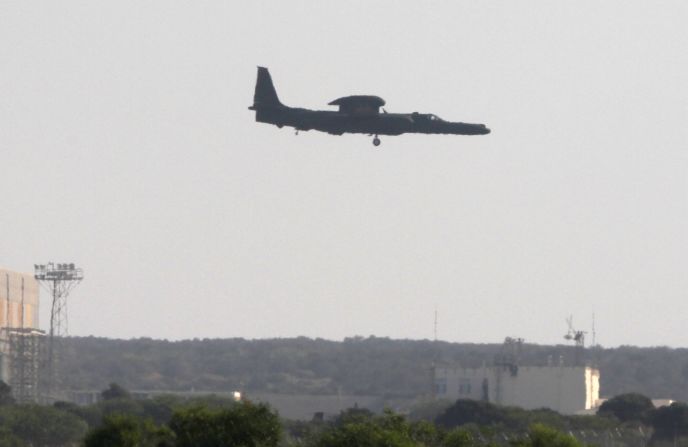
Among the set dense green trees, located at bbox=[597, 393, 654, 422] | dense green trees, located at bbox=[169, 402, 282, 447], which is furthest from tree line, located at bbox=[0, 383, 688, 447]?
dense green trees, located at bbox=[597, 393, 654, 422]

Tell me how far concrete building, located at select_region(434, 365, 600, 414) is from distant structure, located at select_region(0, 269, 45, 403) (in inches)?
1555

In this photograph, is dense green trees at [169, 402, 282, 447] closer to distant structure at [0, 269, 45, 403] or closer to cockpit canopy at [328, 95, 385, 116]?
cockpit canopy at [328, 95, 385, 116]

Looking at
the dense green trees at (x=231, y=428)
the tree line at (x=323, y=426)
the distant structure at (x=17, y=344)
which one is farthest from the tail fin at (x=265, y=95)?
the distant structure at (x=17, y=344)

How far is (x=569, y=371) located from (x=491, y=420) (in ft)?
123

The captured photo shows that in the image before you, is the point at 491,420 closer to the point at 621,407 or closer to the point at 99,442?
the point at 621,407

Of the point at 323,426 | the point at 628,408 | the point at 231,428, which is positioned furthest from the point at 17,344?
the point at 231,428

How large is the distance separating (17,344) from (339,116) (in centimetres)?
7481

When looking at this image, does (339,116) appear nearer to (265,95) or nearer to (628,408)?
(265,95)

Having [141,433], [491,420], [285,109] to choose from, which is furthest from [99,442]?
[491,420]

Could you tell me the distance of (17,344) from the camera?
168m

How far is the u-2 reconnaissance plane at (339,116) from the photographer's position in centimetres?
9931

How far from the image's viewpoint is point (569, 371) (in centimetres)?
18038

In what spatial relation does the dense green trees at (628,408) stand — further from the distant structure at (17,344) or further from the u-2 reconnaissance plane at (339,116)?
the u-2 reconnaissance plane at (339,116)

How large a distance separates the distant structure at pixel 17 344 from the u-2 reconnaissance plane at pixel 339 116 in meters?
63.3
